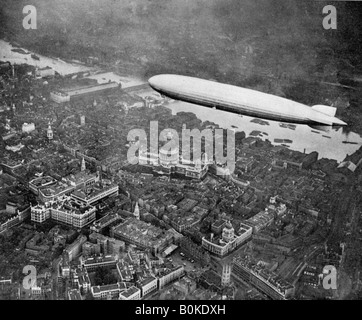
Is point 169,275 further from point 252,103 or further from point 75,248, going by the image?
point 252,103

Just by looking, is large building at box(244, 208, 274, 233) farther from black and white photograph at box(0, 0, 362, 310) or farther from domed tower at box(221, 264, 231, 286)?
domed tower at box(221, 264, 231, 286)

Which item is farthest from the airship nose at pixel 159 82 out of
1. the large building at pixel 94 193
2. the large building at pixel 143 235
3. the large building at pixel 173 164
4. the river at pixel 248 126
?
the river at pixel 248 126

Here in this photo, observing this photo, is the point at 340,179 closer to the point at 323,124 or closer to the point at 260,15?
the point at 323,124

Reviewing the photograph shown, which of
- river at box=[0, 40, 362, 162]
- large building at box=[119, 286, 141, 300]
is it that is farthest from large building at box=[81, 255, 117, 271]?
river at box=[0, 40, 362, 162]

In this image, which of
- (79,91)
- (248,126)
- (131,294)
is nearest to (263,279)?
(131,294)
